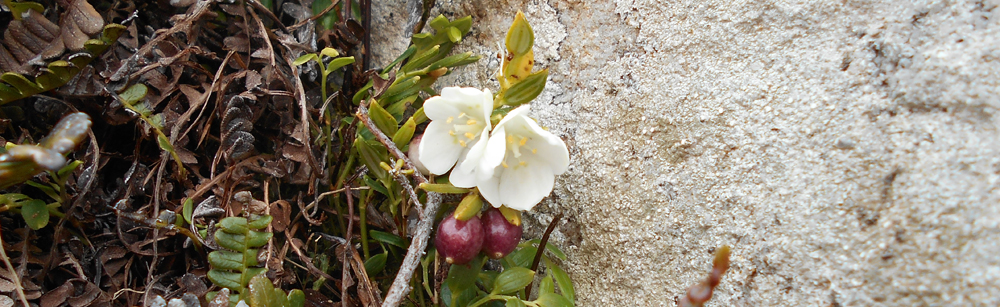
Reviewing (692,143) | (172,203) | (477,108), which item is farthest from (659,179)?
(172,203)

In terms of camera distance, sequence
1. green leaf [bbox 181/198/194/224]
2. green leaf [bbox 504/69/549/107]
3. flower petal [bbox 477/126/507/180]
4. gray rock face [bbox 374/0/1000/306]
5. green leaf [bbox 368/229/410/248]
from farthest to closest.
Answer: green leaf [bbox 368/229/410/248] → green leaf [bbox 181/198/194/224] → green leaf [bbox 504/69/549/107] → flower petal [bbox 477/126/507/180] → gray rock face [bbox 374/0/1000/306]

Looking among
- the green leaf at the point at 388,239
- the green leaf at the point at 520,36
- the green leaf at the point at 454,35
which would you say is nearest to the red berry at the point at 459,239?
the green leaf at the point at 388,239

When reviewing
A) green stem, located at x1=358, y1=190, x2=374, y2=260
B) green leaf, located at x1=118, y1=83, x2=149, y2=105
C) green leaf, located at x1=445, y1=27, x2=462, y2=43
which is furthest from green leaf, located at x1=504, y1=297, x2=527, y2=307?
green leaf, located at x1=118, y1=83, x2=149, y2=105

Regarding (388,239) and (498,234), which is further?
(388,239)

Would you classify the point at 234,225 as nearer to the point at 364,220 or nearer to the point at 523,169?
the point at 364,220

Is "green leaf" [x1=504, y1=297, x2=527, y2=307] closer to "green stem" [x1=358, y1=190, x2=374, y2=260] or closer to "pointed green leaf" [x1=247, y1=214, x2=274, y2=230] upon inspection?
"green stem" [x1=358, y1=190, x2=374, y2=260]

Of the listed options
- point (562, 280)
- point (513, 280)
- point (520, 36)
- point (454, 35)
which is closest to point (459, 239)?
point (513, 280)

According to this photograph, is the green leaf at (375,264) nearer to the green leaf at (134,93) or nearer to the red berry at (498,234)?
the red berry at (498,234)
